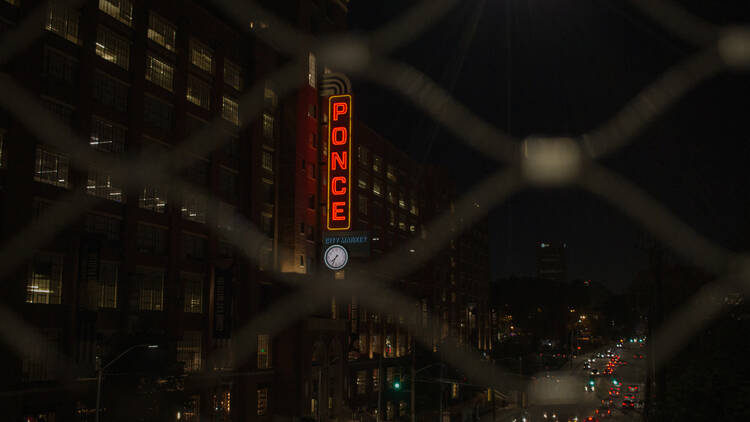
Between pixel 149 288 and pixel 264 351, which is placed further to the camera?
pixel 264 351

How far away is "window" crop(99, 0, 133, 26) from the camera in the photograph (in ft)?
138

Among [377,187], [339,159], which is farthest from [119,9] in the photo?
[377,187]

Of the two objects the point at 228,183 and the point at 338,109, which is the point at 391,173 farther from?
the point at 228,183

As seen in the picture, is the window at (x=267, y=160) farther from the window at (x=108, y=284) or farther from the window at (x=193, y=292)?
the window at (x=108, y=284)

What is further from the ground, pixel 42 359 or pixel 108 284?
pixel 108 284

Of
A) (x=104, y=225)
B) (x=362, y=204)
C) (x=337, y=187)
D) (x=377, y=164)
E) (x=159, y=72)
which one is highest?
(x=377, y=164)

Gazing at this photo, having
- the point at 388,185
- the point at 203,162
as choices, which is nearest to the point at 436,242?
the point at 388,185

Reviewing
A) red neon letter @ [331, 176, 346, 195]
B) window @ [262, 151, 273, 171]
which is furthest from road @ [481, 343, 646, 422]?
window @ [262, 151, 273, 171]

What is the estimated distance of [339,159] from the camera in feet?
193

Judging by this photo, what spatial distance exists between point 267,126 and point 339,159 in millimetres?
7201

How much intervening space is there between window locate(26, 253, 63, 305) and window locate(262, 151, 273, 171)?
23100mm

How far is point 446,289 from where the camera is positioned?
11356 centimetres

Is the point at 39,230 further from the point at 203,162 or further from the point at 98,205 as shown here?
the point at 203,162

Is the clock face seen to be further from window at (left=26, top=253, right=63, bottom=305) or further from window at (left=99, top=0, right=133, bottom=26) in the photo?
window at (left=99, top=0, right=133, bottom=26)
